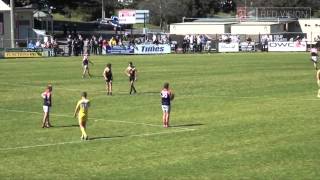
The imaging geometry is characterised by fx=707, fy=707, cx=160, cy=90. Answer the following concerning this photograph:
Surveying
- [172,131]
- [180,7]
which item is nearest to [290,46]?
[180,7]

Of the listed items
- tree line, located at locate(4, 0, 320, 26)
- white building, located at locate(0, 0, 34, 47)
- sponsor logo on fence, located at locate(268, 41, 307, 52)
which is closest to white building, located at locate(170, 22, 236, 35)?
tree line, located at locate(4, 0, 320, 26)

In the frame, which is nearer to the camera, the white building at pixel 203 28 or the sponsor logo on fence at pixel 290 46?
the sponsor logo on fence at pixel 290 46

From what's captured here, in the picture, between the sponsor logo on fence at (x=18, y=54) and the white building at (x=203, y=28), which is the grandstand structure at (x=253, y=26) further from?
the sponsor logo on fence at (x=18, y=54)

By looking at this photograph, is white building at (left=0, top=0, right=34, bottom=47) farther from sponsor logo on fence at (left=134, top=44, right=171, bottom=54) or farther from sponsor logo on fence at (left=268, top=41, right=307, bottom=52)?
sponsor logo on fence at (left=268, top=41, right=307, bottom=52)

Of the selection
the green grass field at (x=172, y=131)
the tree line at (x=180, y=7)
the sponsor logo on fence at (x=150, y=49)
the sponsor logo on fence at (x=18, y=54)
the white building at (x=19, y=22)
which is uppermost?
the tree line at (x=180, y=7)

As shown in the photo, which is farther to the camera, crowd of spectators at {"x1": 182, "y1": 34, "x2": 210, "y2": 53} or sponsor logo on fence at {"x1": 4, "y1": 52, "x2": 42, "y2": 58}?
crowd of spectators at {"x1": 182, "y1": 34, "x2": 210, "y2": 53}

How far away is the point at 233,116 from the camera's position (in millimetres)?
28656

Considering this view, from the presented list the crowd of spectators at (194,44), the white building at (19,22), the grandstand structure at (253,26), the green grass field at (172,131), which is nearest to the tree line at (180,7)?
the grandstand structure at (253,26)

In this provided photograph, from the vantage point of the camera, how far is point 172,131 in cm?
2505

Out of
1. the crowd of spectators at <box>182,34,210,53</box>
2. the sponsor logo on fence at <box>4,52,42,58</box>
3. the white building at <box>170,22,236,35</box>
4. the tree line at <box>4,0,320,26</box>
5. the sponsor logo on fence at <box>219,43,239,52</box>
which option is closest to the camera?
the sponsor logo on fence at <box>4,52,42,58</box>

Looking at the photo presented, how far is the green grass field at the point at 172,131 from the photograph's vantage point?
18312 mm

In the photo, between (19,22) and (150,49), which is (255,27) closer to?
(150,49)

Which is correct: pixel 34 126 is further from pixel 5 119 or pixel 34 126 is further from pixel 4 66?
pixel 4 66

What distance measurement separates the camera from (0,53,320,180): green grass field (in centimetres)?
1831
